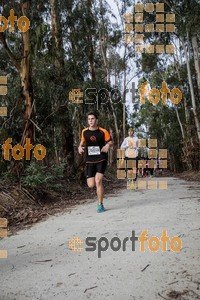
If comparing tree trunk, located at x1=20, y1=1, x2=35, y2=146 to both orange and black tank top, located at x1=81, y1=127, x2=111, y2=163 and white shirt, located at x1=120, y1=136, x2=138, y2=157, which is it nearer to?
white shirt, located at x1=120, y1=136, x2=138, y2=157

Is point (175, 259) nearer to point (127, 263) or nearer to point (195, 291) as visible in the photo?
point (127, 263)

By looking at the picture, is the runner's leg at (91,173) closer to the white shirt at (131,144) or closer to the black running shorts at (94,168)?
the black running shorts at (94,168)

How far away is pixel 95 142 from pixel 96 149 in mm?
124

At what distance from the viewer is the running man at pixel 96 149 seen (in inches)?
223

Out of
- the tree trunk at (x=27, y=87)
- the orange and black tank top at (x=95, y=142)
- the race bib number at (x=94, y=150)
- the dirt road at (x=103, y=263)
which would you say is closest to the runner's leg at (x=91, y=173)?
the orange and black tank top at (x=95, y=142)

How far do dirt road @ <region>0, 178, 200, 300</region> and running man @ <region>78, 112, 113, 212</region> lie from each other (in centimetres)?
66

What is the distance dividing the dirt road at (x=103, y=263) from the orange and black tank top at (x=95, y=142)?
1.04m

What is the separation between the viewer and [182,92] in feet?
77.4

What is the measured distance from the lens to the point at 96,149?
571 centimetres

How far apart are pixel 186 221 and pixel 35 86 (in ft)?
23.3

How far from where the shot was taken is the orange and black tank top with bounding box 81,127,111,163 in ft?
18.6

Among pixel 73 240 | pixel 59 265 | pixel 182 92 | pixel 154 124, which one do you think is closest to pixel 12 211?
pixel 73 240

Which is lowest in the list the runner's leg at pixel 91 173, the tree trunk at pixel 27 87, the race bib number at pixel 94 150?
the runner's leg at pixel 91 173

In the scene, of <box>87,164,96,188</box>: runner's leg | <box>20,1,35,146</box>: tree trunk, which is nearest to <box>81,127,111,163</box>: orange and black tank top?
<box>87,164,96,188</box>: runner's leg
